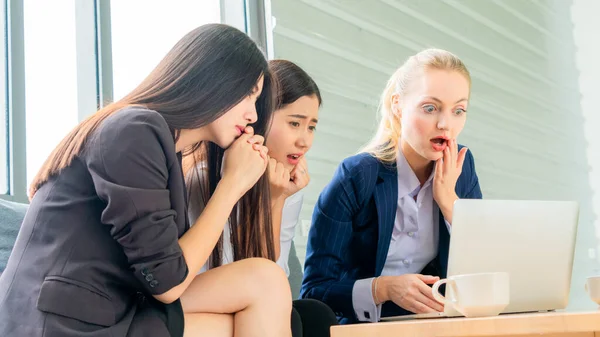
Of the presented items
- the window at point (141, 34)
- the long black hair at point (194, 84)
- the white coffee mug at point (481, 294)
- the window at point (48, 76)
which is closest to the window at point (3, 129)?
the window at point (48, 76)

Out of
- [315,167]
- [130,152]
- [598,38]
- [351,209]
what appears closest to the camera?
[130,152]

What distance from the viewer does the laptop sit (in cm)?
108

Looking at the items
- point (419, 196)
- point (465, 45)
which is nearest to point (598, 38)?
point (465, 45)

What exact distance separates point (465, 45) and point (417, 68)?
2459 millimetres

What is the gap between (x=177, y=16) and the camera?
2635 millimetres

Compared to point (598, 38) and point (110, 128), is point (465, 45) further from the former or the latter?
point (110, 128)

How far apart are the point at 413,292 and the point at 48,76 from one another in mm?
1370

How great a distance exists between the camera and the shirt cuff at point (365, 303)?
4.91ft

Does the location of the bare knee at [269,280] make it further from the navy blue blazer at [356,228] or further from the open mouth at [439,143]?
the open mouth at [439,143]

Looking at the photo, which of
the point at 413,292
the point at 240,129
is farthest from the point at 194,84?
the point at 413,292

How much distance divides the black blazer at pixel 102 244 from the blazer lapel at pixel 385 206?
72 cm

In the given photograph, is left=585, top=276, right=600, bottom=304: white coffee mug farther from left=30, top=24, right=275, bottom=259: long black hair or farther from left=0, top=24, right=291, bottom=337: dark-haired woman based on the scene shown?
left=30, top=24, right=275, bottom=259: long black hair

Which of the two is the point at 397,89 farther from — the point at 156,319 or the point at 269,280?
the point at 156,319

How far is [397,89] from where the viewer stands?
75.6 inches
